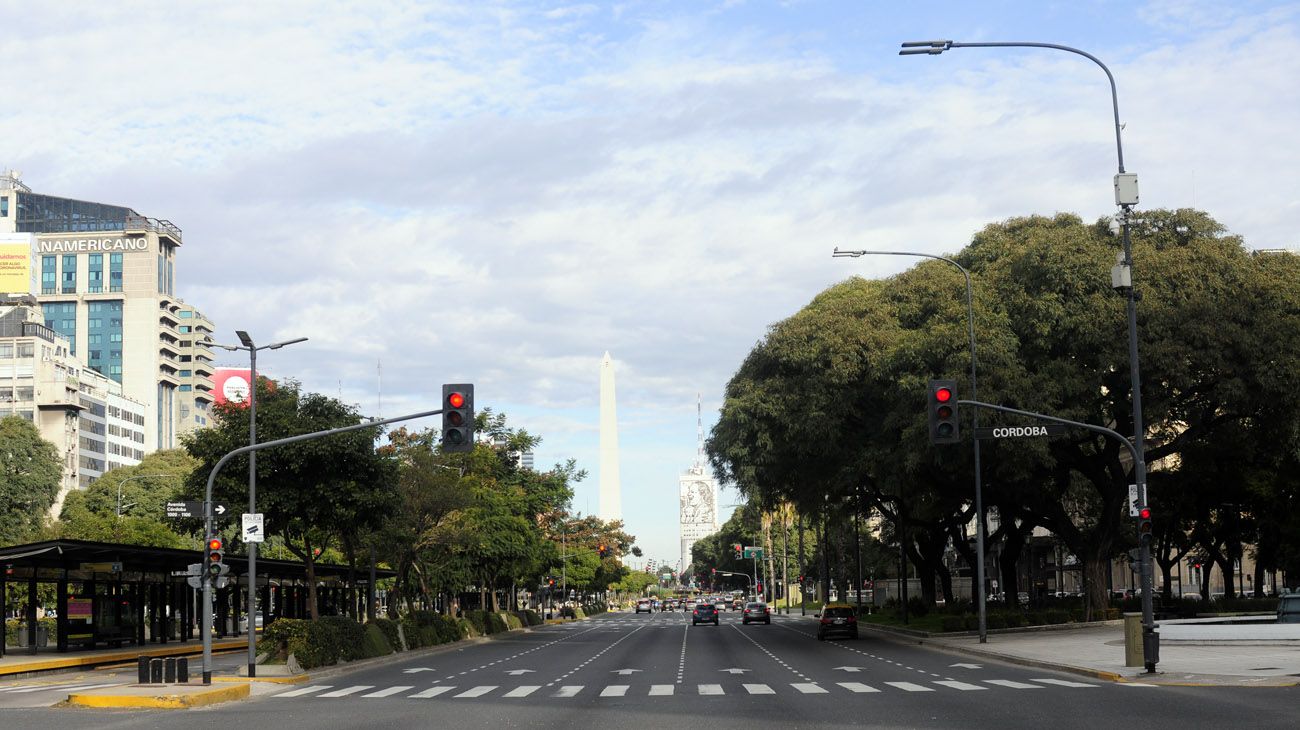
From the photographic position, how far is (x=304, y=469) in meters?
42.8

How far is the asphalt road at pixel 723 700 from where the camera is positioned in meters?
20.5

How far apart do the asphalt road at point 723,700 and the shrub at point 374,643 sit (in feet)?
9.14

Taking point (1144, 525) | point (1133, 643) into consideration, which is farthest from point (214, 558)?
point (1133, 643)

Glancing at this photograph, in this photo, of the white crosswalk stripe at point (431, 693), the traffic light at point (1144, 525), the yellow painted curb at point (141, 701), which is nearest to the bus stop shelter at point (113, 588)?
the white crosswalk stripe at point (431, 693)

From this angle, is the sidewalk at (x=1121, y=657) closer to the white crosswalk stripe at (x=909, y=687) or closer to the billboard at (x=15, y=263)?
the white crosswalk stripe at (x=909, y=687)

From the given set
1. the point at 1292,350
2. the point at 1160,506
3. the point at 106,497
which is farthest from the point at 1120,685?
the point at 106,497

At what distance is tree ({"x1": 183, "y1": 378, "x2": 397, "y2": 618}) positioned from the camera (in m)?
42.1

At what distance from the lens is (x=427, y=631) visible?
54.4m

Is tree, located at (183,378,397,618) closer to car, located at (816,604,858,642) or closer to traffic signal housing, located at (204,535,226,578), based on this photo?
traffic signal housing, located at (204,535,226,578)

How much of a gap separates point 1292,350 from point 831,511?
24.6m

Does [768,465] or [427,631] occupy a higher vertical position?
[768,465]

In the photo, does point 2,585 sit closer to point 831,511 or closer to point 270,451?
point 270,451

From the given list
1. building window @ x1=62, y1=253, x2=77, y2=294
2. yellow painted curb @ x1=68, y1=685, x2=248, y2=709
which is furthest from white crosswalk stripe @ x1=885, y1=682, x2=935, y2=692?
building window @ x1=62, y1=253, x2=77, y2=294

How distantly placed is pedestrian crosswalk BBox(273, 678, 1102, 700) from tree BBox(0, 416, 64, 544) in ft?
229
